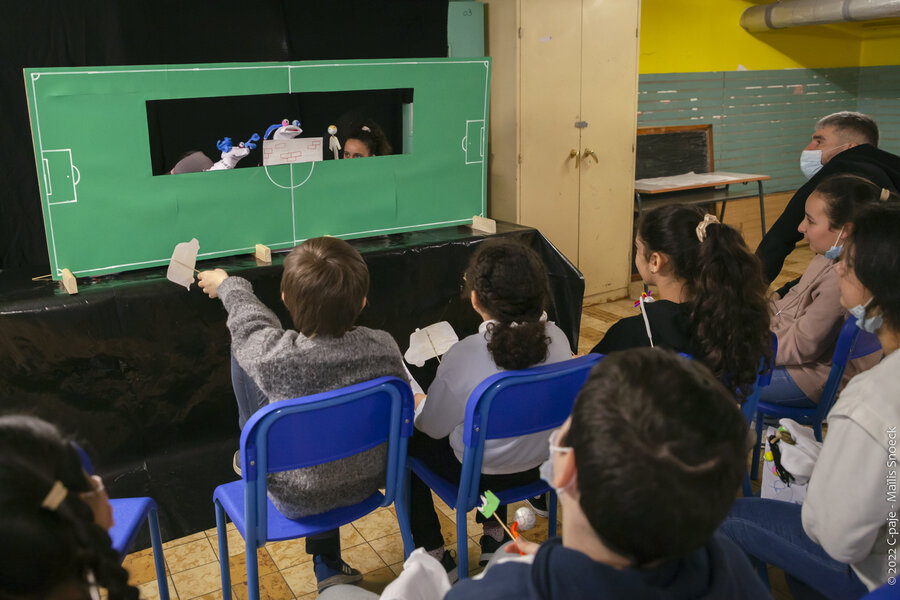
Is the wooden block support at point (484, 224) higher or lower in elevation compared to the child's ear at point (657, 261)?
lower

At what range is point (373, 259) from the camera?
300 cm

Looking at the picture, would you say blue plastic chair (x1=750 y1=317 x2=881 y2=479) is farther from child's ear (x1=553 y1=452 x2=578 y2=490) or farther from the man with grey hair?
child's ear (x1=553 y1=452 x2=578 y2=490)

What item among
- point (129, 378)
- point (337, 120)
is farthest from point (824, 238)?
point (129, 378)

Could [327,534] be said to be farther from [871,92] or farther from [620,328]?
[871,92]

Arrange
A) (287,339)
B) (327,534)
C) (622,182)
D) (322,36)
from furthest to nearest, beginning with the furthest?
(622,182), (322,36), (327,534), (287,339)

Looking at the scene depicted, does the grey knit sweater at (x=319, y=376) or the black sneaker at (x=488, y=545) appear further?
the black sneaker at (x=488, y=545)

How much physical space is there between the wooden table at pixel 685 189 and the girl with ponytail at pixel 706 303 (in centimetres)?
299

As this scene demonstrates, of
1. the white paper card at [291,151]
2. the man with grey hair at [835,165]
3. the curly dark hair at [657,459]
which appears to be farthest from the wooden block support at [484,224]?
the curly dark hair at [657,459]

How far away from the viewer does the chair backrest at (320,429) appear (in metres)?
1.56

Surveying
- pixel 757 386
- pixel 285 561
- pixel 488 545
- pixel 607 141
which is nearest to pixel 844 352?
pixel 757 386

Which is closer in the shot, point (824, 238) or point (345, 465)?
point (345, 465)

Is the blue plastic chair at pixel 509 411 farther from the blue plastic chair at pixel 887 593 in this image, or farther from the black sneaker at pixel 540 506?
the blue plastic chair at pixel 887 593

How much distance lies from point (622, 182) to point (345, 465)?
11.5ft

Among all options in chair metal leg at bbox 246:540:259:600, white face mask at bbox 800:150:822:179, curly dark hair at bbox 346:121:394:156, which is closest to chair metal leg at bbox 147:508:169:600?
chair metal leg at bbox 246:540:259:600
